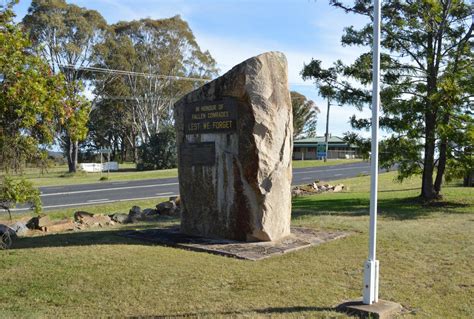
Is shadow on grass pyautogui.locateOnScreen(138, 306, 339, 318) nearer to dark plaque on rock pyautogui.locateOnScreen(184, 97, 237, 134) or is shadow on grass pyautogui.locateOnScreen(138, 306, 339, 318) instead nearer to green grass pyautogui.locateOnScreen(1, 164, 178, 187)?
dark plaque on rock pyautogui.locateOnScreen(184, 97, 237, 134)

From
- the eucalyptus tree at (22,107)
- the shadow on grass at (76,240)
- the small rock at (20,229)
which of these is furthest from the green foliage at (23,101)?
the small rock at (20,229)

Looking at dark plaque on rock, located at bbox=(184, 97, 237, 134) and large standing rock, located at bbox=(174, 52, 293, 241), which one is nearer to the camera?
large standing rock, located at bbox=(174, 52, 293, 241)

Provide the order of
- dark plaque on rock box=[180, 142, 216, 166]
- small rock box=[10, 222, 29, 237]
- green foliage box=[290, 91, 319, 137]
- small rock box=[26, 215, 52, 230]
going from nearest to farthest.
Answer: dark plaque on rock box=[180, 142, 216, 166] → small rock box=[10, 222, 29, 237] → small rock box=[26, 215, 52, 230] → green foliage box=[290, 91, 319, 137]

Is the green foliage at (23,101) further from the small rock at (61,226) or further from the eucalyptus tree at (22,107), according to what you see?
the small rock at (61,226)

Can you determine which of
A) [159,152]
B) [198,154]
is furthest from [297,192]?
[159,152]

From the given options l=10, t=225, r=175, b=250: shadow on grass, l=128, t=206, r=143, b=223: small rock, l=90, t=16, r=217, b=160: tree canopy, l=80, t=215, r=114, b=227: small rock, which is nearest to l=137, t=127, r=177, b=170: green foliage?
l=90, t=16, r=217, b=160: tree canopy

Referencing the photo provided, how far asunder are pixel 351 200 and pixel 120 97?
31.2 meters

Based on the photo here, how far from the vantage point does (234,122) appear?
335 inches

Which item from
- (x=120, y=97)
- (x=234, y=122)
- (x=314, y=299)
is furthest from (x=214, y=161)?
(x=120, y=97)

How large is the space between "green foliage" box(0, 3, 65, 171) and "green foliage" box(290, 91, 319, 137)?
57.6 metres

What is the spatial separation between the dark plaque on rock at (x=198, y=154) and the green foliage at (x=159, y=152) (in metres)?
31.6

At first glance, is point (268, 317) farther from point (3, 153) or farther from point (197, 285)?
point (3, 153)

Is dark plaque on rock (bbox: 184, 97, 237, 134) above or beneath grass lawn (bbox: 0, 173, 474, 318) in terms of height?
above

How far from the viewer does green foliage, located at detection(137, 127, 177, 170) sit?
40719 mm
